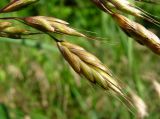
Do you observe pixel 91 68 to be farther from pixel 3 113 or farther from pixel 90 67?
pixel 3 113

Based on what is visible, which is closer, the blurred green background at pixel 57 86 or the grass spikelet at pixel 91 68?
the grass spikelet at pixel 91 68

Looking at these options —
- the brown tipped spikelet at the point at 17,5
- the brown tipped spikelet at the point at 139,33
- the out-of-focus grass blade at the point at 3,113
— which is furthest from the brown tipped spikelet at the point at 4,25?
the out-of-focus grass blade at the point at 3,113

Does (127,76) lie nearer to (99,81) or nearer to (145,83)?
(145,83)

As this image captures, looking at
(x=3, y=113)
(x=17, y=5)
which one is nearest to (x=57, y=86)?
(x=3, y=113)

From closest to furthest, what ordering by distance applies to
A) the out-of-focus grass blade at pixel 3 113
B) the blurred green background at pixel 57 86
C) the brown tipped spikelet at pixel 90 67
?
the brown tipped spikelet at pixel 90 67 < the out-of-focus grass blade at pixel 3 113 < the blurred green background at pixel 57 86

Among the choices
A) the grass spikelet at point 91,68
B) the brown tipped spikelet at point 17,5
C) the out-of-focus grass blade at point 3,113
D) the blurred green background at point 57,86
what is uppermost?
the brown tipped spikelet at point 17,5

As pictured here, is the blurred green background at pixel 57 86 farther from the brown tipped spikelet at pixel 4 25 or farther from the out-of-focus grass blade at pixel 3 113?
the brown tipped spikelet at pixel 4 25
